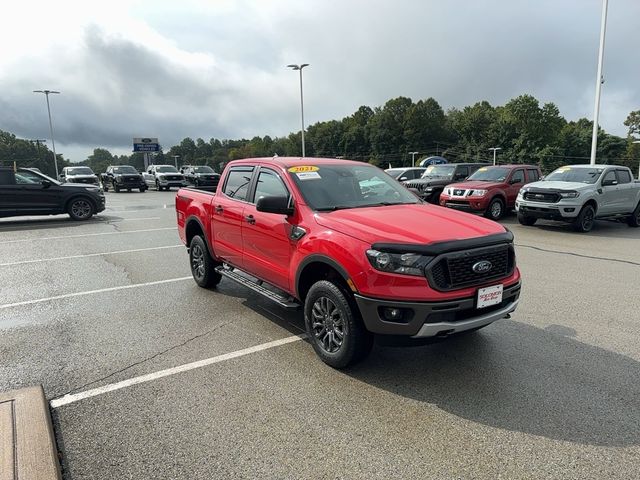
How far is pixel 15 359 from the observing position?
14.2ft

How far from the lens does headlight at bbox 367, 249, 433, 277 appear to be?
11.5 feet

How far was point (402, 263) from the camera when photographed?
11.6ft

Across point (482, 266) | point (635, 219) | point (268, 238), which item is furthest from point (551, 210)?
point (268, 238)

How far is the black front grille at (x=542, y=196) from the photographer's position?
12.3 meters

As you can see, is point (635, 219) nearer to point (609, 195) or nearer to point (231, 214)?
point (609, 195)

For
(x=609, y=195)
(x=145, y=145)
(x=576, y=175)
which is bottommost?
(x=609, y=195)

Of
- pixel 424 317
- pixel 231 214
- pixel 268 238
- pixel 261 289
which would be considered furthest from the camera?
pixel 231 214

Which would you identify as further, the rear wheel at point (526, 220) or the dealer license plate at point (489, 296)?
the rear wheel at point (526, 220)

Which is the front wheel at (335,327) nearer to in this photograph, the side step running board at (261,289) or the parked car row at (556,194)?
the side step running board at (261,289)

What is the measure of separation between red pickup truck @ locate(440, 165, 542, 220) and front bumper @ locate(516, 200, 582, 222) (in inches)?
57.6

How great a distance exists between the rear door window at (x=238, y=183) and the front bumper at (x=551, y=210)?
965 cm

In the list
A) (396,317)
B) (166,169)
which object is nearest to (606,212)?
(396,317)

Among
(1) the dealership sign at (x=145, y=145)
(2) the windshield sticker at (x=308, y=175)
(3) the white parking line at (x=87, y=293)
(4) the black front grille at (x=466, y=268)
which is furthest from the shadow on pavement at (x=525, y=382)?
(1) the dealership sign at (x=145, y=145)

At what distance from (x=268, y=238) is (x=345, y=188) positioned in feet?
3.21
